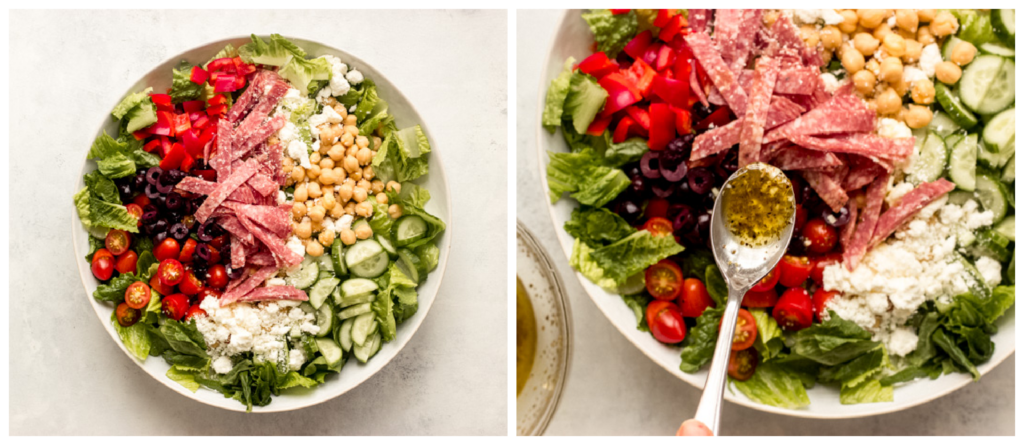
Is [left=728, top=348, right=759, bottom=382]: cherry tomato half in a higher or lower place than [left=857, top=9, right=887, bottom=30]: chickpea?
lower

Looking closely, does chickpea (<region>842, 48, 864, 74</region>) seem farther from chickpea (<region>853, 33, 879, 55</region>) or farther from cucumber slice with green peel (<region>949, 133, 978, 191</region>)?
cucumber slice with green peel (<region>949, 133, 978, 191</region>)

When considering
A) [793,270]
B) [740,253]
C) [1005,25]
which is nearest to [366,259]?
[740,253]

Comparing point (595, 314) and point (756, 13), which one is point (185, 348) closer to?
point (595, 314)

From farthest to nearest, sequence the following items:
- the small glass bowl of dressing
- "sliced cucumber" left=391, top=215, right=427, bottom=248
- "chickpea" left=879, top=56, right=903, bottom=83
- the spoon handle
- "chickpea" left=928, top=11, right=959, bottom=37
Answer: the small glass bowl of dressing → "sliced cucumber" left=391, top=215, right=427, bottom=248 → "chickpea" left=928, top=11, right=959, bottom=37 → "chickpea" left=879, top=56, right=903, bottom=83 → the spoon handle

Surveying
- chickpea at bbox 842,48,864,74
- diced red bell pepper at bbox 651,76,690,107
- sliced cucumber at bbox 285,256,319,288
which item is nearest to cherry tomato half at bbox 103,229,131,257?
sliced cucumber at bbox 285,256,319,288

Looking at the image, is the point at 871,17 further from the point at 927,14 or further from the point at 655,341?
the point at 655,341

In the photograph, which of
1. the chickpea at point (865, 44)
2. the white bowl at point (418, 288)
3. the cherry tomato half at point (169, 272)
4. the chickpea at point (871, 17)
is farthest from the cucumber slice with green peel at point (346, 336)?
the chickpea at point (871, 17)
